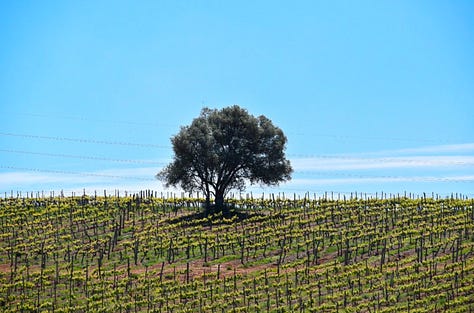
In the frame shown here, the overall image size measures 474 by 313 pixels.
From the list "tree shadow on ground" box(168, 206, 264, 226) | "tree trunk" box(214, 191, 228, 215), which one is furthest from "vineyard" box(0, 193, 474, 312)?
"tree trunk" box(214, 191, 228, 215)

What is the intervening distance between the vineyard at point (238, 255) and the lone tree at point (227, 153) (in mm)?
2107

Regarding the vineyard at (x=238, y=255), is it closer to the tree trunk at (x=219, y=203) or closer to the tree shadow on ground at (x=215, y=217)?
the tree shadow on ground at (x=215, y=217)

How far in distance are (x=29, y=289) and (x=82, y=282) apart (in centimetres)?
303

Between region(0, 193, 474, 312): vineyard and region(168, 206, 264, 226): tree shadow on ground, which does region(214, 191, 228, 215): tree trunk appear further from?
region(0, 193, 474, 312): vineyard

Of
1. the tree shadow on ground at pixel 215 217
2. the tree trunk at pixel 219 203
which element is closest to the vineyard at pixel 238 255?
the tree shadow on ground at pixel 215 217

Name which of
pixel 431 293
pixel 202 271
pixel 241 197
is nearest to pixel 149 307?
pixel 202 271

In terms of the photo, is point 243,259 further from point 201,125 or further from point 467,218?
point 201,125

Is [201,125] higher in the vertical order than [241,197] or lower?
higher

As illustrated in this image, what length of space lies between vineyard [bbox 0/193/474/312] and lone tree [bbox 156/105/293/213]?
2.11 meters

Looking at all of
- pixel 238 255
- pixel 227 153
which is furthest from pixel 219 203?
pixel 238 255

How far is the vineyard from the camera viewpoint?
43812 millimetres

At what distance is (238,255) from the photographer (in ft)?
180

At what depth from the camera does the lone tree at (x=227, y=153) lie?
Answer: 72250 mm

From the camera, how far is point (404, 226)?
194ft
